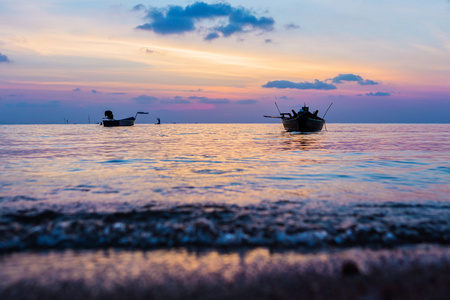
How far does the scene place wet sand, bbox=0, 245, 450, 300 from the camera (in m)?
2.88

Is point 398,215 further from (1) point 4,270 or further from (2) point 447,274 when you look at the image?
(1) point 4,270

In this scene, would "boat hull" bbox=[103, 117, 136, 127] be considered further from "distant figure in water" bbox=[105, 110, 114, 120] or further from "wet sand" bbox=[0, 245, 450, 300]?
"wet sand" bbox=[0, 245, 450, 300]

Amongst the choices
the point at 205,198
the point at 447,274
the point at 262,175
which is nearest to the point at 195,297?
the point at 447,274

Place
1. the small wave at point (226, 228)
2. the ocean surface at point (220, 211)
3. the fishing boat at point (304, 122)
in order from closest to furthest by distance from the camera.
Result: the small wave at point (226, 228) < the ocean surface at point (220, 211) < the fishing boat at point (304, 122)

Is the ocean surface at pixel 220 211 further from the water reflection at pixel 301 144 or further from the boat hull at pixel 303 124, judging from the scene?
the boat hull at pixel 303 124

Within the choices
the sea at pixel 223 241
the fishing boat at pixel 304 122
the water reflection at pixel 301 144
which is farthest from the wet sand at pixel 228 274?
the fishing boat at pixel 304 122

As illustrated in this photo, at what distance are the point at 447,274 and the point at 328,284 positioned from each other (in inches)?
55.5

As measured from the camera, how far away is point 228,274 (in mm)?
3275

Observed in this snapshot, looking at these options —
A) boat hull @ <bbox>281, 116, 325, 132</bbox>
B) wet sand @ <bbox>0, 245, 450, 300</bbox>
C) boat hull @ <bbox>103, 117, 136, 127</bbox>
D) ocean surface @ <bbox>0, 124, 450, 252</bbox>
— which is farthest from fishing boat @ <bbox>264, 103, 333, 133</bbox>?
boat hull @ <bbox>103, 117, 136, 127</bbox>

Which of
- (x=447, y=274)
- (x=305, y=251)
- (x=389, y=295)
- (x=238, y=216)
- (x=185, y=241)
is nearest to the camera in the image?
(x=389, y=295)

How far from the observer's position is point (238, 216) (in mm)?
5684

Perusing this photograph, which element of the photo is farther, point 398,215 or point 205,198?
point 205,198

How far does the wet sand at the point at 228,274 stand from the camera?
2.88 m

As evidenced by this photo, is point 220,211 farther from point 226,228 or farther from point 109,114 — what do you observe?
point 109,114
